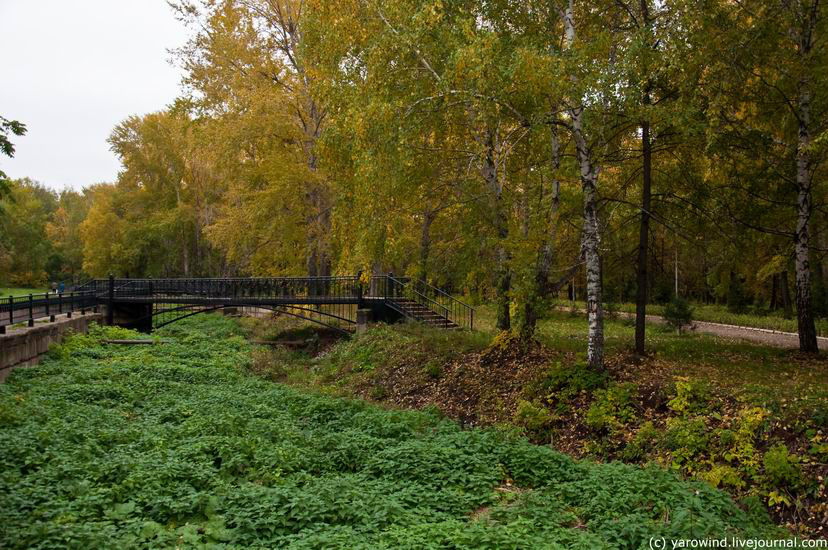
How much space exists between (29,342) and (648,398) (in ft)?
54.8

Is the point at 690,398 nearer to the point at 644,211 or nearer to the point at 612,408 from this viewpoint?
the point at 612,408

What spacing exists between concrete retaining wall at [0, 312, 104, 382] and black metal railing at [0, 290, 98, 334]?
0.33m

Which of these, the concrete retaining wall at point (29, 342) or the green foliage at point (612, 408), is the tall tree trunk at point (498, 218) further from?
the concrete retaining wall at point (29, 342)

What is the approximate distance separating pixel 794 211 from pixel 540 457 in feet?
32.9

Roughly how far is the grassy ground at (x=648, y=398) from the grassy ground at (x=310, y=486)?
854 mm

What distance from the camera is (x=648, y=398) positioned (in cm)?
1043

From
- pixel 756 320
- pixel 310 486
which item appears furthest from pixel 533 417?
pixel 756 320

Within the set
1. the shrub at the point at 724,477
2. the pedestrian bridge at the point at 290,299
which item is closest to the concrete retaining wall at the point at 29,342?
the pedestrian bridge at the point at 290,299

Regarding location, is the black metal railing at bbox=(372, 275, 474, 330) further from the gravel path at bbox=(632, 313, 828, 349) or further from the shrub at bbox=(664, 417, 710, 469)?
the shrub at bbox=(664, 417, 710, 469)

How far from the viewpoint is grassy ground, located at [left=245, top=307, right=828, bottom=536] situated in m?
7.60

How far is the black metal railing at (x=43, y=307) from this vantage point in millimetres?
17781

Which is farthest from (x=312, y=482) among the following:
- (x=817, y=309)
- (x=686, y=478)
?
(x=817, y=309)

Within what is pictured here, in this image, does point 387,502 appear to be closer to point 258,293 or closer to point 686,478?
point 686,478

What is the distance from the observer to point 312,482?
789 centimetres
